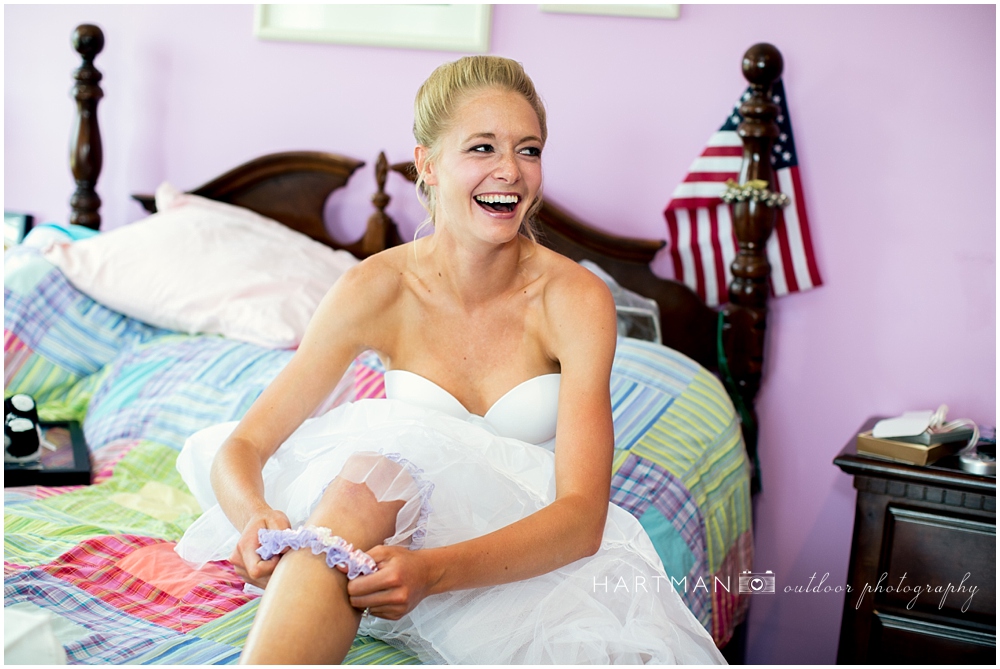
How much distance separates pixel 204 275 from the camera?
220 centimetres

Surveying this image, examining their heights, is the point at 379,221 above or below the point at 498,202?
below

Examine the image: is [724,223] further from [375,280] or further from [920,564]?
[375,280]

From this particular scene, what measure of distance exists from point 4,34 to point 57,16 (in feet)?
0.54

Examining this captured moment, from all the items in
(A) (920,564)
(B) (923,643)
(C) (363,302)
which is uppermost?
(C) (363,302)

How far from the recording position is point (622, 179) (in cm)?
241

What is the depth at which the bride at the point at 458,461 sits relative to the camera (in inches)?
42.1

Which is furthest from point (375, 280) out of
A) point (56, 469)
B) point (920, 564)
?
point (920, 564)

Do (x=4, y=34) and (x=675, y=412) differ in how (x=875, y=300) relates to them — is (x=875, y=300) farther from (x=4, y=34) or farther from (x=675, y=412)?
(x=4, y=34)

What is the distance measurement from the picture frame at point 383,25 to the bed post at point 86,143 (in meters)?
0.48

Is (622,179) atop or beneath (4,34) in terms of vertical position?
beneath

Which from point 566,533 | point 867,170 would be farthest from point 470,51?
point 566,533

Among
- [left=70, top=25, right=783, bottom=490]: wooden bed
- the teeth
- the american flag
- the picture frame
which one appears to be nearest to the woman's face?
the teeth

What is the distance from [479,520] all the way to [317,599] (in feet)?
0.97

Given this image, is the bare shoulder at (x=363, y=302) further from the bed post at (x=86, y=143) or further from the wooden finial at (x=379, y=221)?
the bed post at (x=86, y=143)
